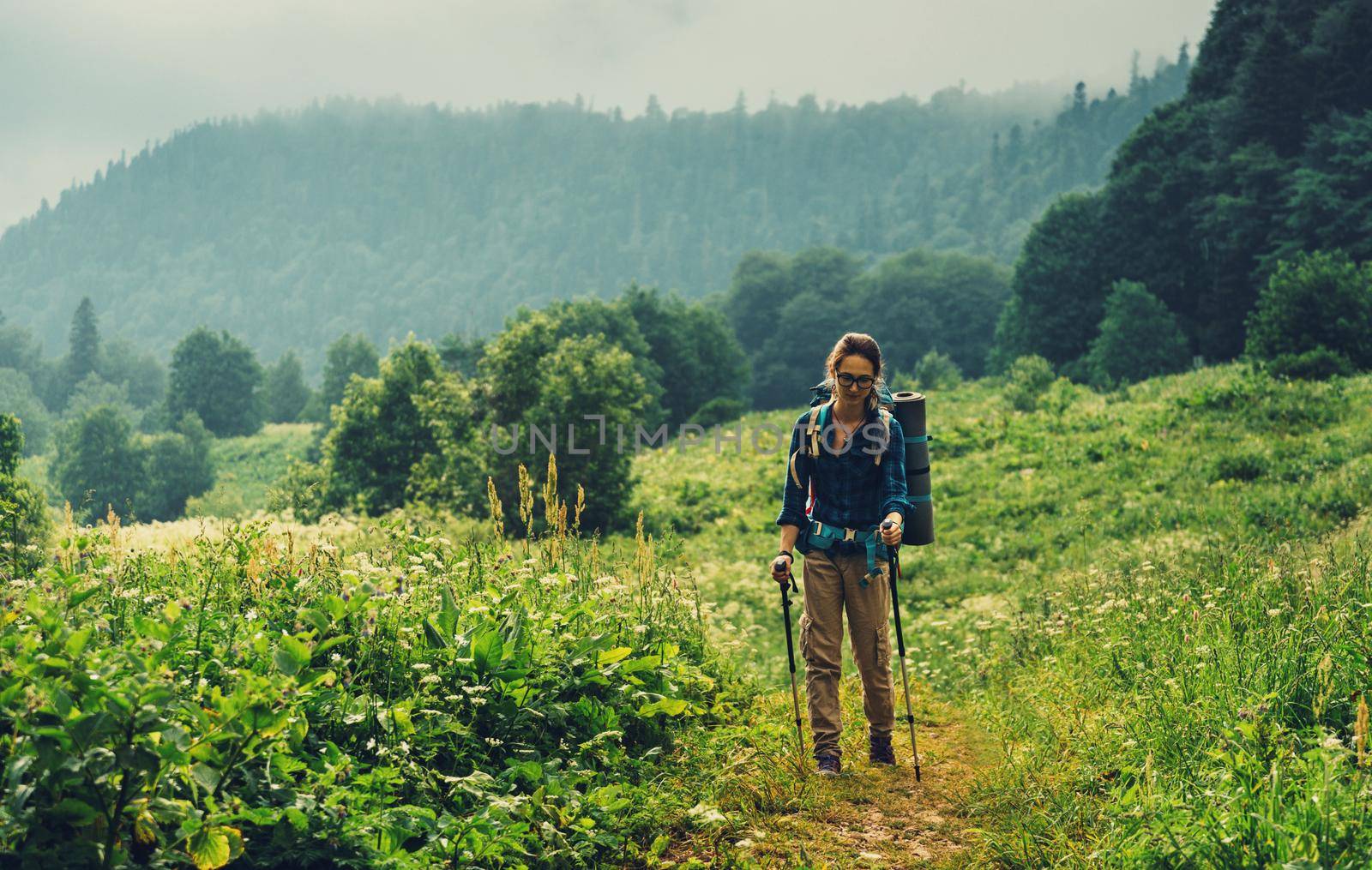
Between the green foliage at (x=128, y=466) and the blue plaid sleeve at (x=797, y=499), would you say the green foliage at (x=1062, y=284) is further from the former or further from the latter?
the green foliage at (x=128, y=466)

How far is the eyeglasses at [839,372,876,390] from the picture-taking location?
4949 millimetres

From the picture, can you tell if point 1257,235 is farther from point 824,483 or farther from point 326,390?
point 326,390

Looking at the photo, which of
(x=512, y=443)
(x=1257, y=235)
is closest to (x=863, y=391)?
(x=512, y=443)

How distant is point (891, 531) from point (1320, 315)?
20.4 m

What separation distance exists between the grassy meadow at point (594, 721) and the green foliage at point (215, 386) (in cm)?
8805

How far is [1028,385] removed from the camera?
27125 mm

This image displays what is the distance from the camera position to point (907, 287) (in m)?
87.8

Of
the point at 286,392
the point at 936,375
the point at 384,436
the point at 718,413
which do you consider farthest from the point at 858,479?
the point at 286,392

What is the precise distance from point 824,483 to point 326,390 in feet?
271

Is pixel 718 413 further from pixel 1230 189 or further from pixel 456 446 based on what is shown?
pixel 456 446

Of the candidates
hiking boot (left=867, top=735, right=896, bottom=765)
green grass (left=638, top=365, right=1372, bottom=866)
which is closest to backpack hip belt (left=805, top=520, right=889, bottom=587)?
hiking boot (left=867, top=735, right=896, bottom=765)

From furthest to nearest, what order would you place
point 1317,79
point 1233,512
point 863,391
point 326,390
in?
point 326,390
point 1317,79
point 1233,512
point 863,391

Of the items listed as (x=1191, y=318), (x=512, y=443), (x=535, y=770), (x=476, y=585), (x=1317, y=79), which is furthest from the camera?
(x=1191, y=318)

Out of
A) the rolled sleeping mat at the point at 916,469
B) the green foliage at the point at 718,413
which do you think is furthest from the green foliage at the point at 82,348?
the rolled sleeping mat at the point at 916,469
